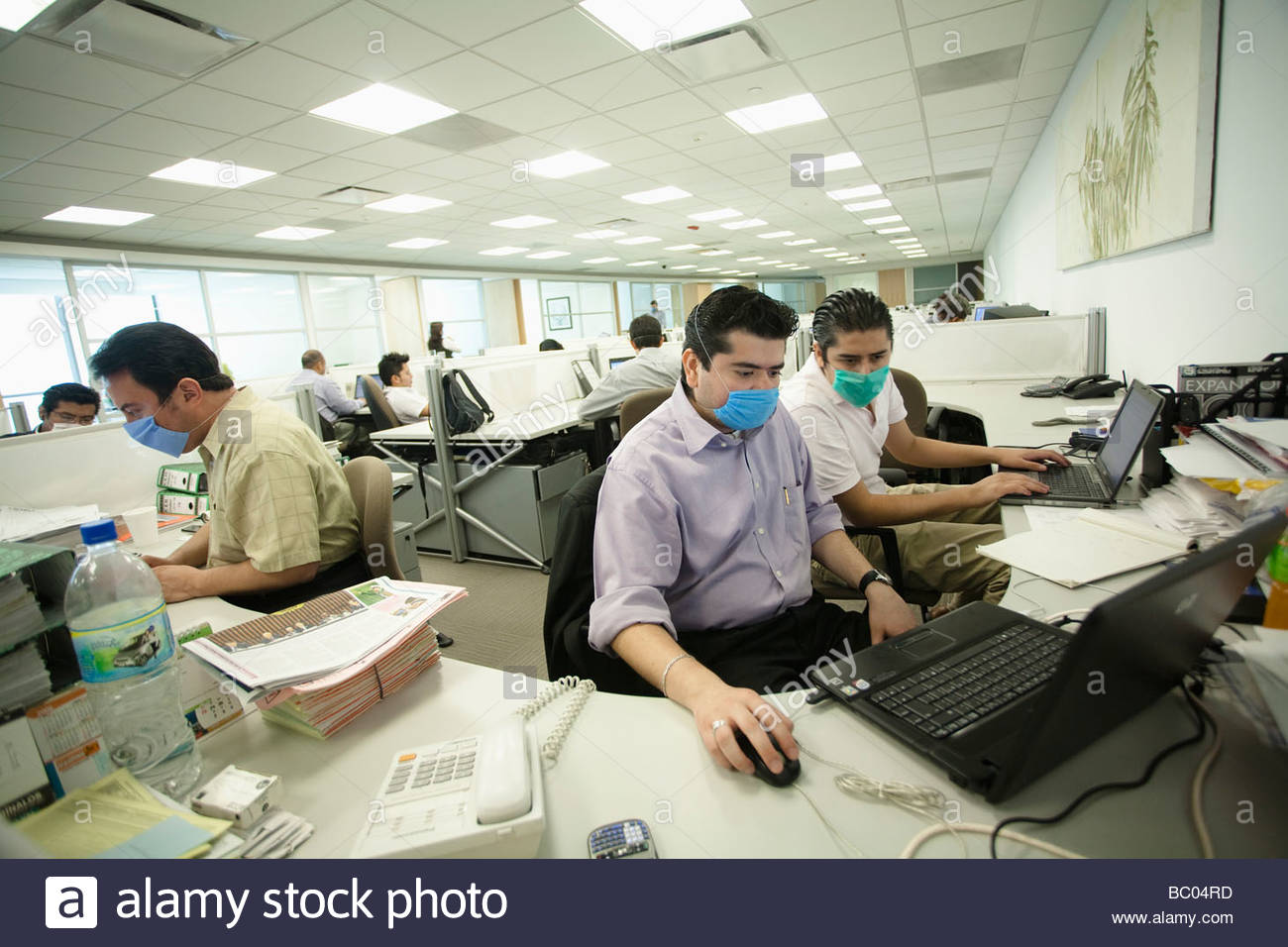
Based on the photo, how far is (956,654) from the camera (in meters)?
0.88

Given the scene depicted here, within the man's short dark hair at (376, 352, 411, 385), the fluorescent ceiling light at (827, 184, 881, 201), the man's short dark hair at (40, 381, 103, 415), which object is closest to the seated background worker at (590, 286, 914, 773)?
the man's short dark hair at (40, 381, 103, 415)

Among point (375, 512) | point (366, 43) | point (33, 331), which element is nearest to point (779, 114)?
point (366, 43)

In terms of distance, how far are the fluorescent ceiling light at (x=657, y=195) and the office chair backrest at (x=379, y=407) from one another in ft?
11.9

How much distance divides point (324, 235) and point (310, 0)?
526cm

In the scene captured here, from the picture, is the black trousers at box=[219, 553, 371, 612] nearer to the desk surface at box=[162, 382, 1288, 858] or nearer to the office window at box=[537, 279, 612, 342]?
the desk surface at box=[162, 382, 1288, 858]

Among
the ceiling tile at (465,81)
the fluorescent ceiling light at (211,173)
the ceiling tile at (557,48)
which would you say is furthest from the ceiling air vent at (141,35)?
the fluorescent ceiling light at (211,173)

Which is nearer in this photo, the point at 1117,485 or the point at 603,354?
the point at 1117,485

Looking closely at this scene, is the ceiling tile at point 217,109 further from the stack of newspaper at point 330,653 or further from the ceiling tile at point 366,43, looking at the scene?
the stack of newspaper at point 330,653

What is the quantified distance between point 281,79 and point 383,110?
700 mm

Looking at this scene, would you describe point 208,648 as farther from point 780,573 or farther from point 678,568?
point 780,573

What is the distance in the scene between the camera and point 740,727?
2.44ft

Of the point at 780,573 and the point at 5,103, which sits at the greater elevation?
the point at 5,103

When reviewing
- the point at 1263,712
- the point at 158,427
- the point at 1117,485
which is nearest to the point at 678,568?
the point at 1263,712

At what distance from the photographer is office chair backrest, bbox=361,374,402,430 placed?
14.5 feet
